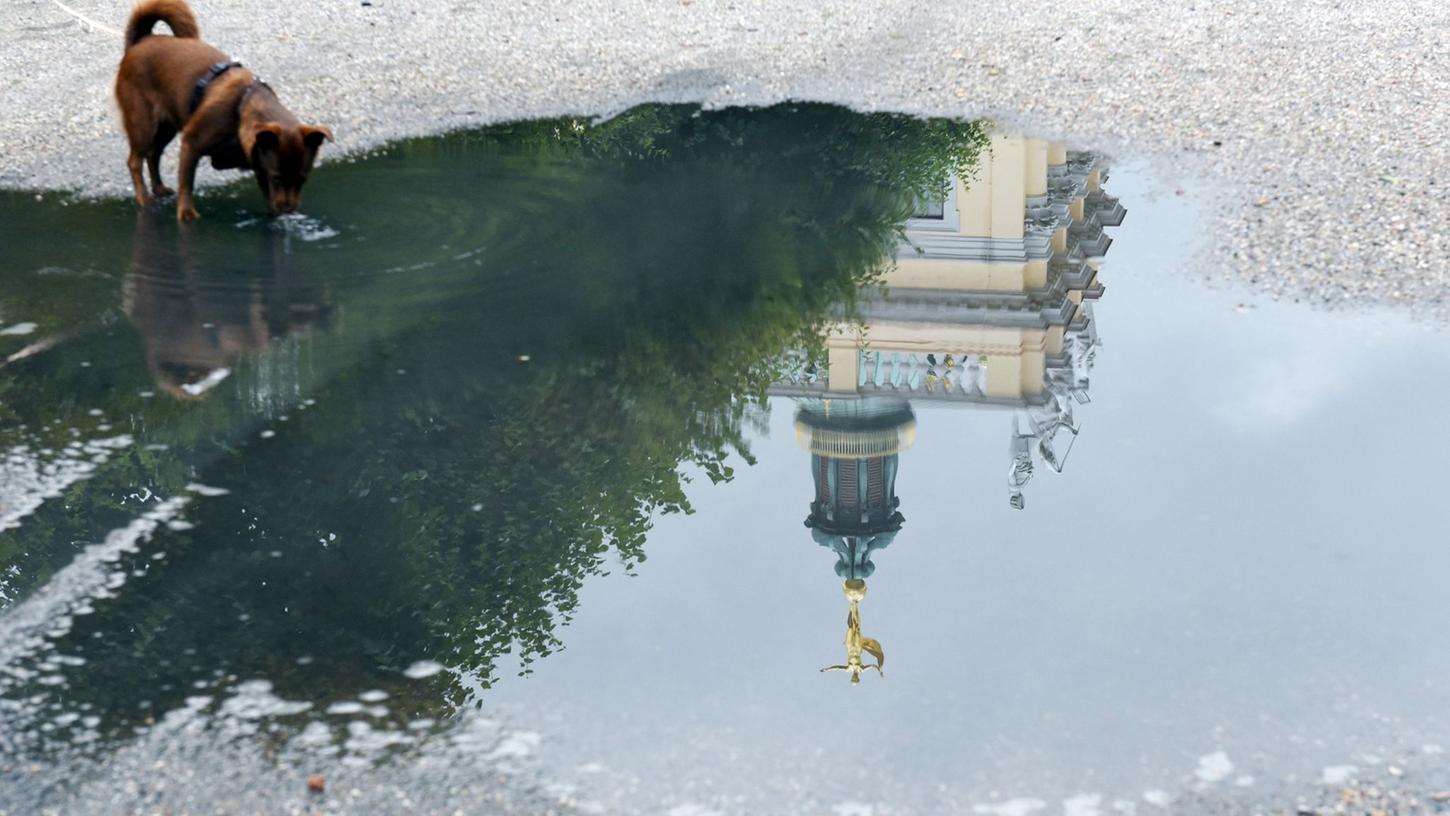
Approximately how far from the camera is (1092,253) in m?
10.3

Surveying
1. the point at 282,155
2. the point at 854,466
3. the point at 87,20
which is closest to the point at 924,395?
the point at 854,466

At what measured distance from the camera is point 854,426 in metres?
7.19

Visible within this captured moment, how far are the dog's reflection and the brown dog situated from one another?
0.36m

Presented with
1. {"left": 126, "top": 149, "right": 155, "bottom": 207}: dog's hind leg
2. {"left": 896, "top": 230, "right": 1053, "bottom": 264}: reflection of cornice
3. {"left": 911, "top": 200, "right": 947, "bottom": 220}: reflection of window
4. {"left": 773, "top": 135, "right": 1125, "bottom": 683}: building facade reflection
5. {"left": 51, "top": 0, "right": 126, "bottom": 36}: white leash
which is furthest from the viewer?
{"left": 51, "top": 0, "right": 126, "bottom": 36}: white leash

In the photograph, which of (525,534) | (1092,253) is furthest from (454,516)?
(1092,253)

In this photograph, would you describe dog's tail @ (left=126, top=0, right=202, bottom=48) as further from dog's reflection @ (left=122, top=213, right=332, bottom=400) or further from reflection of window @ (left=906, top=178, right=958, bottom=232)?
reflection of window @ (left=906, top=178, right=958, bottom=232)

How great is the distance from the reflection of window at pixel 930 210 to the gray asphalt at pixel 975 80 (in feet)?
5.20

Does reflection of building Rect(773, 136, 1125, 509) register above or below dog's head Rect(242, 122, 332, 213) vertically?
below

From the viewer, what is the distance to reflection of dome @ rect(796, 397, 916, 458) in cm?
723

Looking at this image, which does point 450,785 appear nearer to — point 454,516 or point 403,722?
point 403,722

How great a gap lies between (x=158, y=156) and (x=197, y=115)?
105 centimetres

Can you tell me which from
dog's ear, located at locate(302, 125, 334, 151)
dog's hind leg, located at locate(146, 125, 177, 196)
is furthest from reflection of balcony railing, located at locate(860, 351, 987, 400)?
dog's hind leg, located at locate(146, 125, 177, 196)

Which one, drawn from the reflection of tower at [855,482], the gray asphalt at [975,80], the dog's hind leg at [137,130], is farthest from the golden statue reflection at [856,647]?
the dog's hind leg at [137,130]

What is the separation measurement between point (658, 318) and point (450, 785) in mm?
4186
